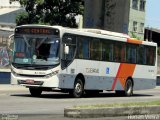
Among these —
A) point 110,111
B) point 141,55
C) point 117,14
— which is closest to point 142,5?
point 117,14

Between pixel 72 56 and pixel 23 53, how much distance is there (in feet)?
7.06

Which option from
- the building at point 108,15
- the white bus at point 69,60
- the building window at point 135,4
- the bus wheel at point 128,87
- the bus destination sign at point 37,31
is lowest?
the bus wheel at point 128,87

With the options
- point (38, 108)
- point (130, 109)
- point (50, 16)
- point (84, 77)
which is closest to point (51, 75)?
point (84, 77)

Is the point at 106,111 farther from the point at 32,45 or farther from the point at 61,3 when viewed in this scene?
the point at 61,3

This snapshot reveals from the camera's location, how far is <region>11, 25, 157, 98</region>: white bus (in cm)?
2555

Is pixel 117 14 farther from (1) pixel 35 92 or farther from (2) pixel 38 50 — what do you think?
(2) pixel 38 50

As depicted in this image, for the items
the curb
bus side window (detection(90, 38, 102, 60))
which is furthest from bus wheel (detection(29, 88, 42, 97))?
the curb

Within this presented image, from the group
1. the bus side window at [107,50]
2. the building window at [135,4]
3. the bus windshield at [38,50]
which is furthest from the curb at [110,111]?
the building window at [135,4]

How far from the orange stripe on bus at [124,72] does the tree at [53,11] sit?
92.0 ft

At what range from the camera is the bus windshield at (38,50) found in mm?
25406

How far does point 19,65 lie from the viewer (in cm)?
2605

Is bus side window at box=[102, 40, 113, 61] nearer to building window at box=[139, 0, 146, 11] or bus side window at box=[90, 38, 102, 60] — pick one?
bus side window at box=[90, 38, 102, 60]

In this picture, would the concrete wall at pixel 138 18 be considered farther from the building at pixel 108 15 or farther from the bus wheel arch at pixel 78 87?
the bus wheel arch at pixel 78 87

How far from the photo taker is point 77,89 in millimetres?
27078
